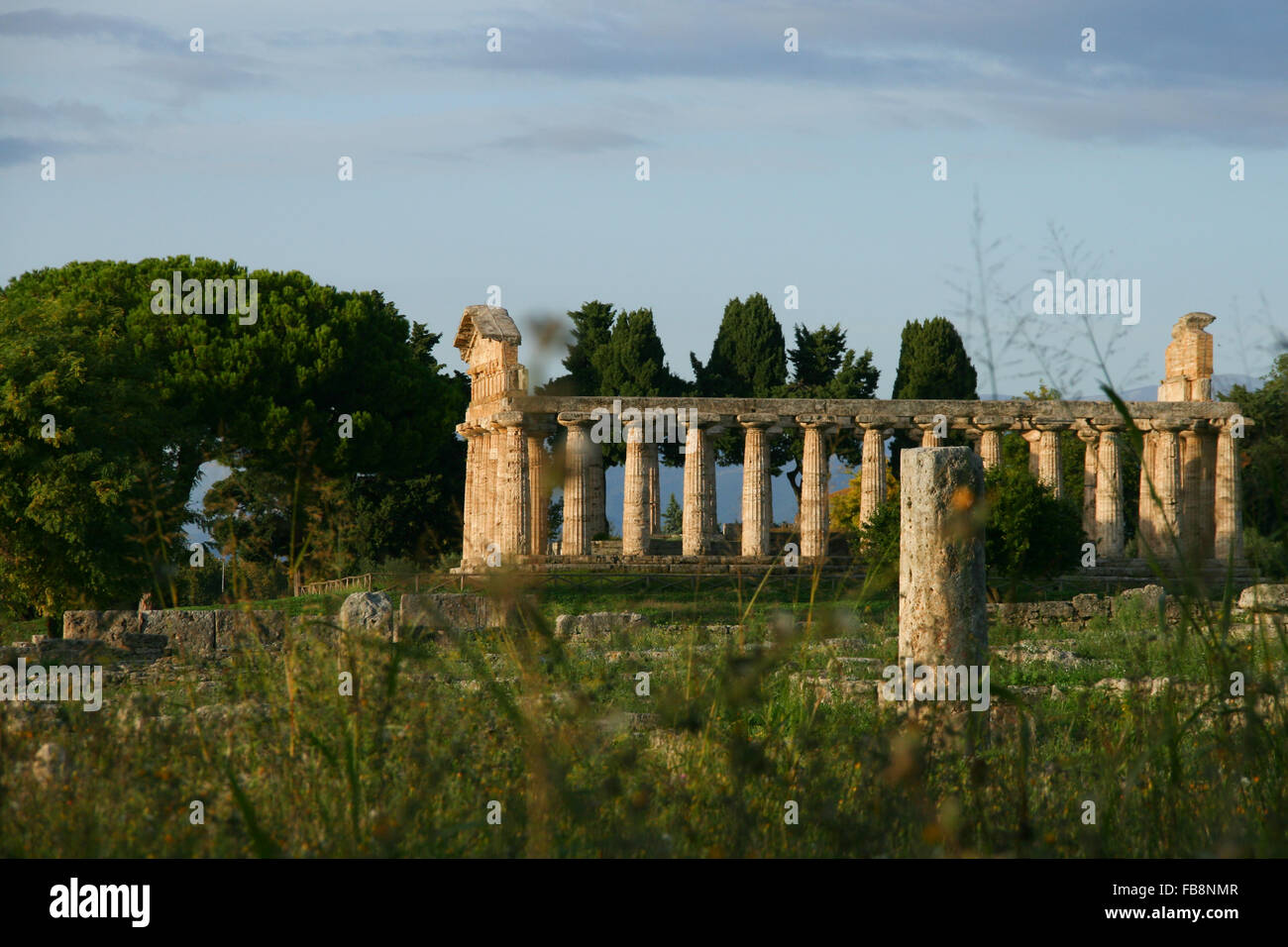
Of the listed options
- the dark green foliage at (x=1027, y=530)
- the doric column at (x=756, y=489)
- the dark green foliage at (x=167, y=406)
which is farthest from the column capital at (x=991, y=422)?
the dark green foliage at (x=167, y=406)

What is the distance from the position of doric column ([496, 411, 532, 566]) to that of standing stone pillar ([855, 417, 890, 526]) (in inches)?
461

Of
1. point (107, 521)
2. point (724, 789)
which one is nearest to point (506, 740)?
point (724, 789)

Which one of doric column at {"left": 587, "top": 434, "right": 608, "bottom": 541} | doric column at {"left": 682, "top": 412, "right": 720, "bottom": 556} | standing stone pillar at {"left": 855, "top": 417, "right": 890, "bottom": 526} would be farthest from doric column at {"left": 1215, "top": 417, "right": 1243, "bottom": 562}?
doric column at {"left": 587, "top": 434, "right": 608, "bottom": 541}

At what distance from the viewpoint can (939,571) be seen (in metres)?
12.3

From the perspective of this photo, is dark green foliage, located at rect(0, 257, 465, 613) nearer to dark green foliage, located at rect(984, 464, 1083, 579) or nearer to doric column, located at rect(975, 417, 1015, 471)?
dark green foliage, located at rect(984, 464, 1083, 579)

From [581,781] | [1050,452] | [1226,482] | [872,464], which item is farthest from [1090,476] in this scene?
[581,781]

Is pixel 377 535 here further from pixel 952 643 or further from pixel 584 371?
pixel 952 643

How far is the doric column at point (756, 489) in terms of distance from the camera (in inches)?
1940

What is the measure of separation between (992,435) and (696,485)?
11087mm

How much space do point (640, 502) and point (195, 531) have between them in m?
14.9

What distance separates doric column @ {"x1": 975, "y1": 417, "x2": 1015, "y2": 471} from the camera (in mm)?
50375
